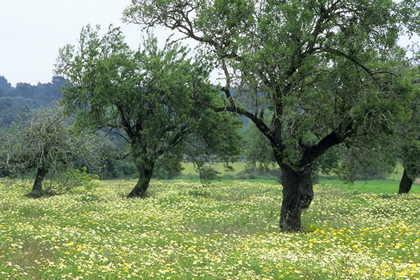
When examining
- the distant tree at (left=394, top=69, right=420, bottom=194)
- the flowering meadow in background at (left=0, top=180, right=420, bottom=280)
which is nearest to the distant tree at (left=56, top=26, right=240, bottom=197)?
the flowering meadow in background at (left=0, top=180, right=420, bottom=280)

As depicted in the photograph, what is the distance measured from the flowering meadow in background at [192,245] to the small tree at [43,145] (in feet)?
20.6

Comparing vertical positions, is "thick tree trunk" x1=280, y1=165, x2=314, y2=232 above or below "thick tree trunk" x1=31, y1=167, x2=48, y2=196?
above

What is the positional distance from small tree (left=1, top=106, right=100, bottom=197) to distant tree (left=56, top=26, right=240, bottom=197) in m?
1.27

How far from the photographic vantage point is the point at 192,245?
1328cm

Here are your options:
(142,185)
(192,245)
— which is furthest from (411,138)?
(142,185)

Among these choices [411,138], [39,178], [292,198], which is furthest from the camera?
[39,178]

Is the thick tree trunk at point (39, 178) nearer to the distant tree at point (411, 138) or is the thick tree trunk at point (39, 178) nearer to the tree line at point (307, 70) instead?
the tree line at point (307, 70)

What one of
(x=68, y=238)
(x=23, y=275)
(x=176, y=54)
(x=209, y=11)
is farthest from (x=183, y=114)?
(x=23, y=275)

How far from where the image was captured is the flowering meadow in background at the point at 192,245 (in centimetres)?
960

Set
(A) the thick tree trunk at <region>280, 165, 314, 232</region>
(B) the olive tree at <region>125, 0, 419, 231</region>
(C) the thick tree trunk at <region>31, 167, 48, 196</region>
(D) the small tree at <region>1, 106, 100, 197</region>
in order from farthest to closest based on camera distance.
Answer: (C) the thick tree trunk at <region>31, 167, 48, 196</region> < (D) the small tree at <region>1, 106, 100, 197</region> < (A) the thick tree trunk at <region>280, 165, 314, 232</region> < (B) the olive tree at <region>125, 0, 419, 231</region>

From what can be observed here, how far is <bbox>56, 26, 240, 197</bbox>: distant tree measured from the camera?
27141 millimetres

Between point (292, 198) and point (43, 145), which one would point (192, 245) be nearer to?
point (292, 198)

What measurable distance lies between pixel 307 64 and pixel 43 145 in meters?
18.9

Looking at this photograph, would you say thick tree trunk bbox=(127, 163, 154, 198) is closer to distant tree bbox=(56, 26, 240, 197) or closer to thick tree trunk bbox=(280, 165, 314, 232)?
distant tree bbox=(56, 26, 240, 197)
